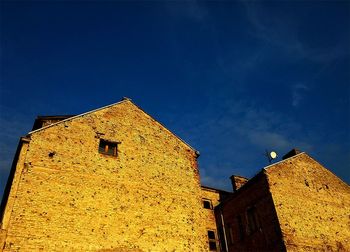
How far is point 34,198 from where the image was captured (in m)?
14.0

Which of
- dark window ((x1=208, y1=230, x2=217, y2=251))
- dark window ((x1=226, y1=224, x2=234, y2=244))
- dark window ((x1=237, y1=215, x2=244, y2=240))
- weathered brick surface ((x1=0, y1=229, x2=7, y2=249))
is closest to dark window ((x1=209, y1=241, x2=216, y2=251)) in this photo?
dark window ((x1=208, y1=230, x2=217, y2=251))

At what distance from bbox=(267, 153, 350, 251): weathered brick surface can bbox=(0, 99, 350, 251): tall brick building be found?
2.7 inches

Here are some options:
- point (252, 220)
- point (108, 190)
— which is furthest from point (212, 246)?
point (108, 190)

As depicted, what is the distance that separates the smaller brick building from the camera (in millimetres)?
17922

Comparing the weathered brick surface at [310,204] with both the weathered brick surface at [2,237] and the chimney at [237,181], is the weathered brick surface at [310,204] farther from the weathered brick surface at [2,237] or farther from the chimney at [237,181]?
the weathered brick surface at [2,237]

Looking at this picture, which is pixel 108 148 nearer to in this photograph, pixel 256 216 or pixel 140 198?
pixel 140 198

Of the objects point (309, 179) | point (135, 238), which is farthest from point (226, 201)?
point (135, 238)

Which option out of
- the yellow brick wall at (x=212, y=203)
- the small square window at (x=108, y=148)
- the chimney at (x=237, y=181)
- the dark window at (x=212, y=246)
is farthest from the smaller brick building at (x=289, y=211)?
the small square window at (x=108, y=148)

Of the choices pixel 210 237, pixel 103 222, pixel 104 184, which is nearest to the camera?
pixel 103 222

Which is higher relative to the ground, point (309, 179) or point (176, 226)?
point (309, 179)

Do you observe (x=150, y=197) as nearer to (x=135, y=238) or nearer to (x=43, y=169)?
(x=135, y=238)

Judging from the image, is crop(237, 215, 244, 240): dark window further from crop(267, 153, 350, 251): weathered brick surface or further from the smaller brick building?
crop(267, 153, 350, 251): weathered brick surface

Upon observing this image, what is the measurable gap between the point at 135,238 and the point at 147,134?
5.93 metres

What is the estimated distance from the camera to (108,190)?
15.7m
